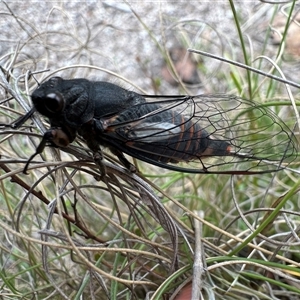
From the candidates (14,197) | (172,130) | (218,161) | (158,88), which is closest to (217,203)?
(218,161)

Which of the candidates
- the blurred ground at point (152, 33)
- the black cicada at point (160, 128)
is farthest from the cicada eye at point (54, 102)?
the blurred ground at point (152, 33)

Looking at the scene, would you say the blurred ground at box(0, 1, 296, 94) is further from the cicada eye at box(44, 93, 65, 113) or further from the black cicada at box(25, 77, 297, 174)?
the cicada eye at box(44, 93, 65, 113)

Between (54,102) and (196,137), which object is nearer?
(54,102)

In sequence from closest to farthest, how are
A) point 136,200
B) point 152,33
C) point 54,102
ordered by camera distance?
point 54,102, point 136,200, point 152,33

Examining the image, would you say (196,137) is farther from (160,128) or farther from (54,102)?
(54,102)

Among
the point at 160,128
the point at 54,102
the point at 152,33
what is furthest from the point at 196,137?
the point at 152,33

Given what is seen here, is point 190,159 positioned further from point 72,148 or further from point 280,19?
point 280,19

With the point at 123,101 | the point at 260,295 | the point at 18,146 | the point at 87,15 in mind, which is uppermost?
the point at 87,15
